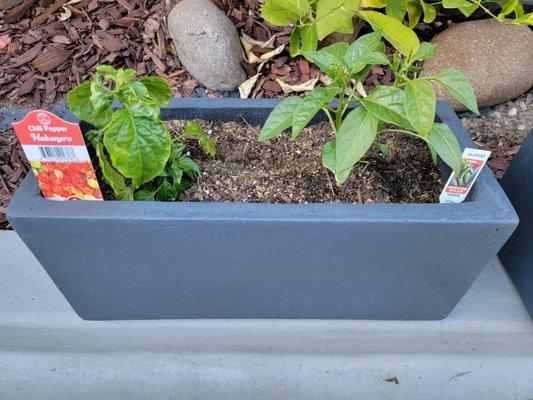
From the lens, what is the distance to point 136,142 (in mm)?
795

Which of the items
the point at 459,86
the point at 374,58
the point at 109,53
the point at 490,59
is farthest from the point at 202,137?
the point at 490,59

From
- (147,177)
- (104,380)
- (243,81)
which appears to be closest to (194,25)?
(243,81)

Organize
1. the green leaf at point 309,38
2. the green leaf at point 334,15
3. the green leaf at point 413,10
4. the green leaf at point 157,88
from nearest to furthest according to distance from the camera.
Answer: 1. the green leaf at point 157,88
2. the green leaf at point 334,15
3. the green leaf at point 309,38
4. the green leaf at point 413,10

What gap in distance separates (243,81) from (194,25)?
21 cm

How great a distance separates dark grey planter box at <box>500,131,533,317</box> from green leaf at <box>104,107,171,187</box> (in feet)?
2.57

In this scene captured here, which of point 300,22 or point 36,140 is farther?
point 300,22

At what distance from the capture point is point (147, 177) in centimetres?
84

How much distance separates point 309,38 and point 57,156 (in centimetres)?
66

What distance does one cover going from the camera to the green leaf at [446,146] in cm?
85

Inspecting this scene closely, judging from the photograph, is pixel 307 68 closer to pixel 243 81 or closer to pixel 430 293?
pixel 243 81

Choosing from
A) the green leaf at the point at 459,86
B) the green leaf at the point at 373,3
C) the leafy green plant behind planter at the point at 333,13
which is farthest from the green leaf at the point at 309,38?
the green leaf at the point at 459,86

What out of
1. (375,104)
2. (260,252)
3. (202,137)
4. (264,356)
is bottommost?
(264,356)

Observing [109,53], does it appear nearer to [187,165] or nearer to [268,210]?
[187,165]

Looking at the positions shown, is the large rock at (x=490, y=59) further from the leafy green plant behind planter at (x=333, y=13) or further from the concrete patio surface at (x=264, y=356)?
the concrete patio surface at (x=264, y=356)
